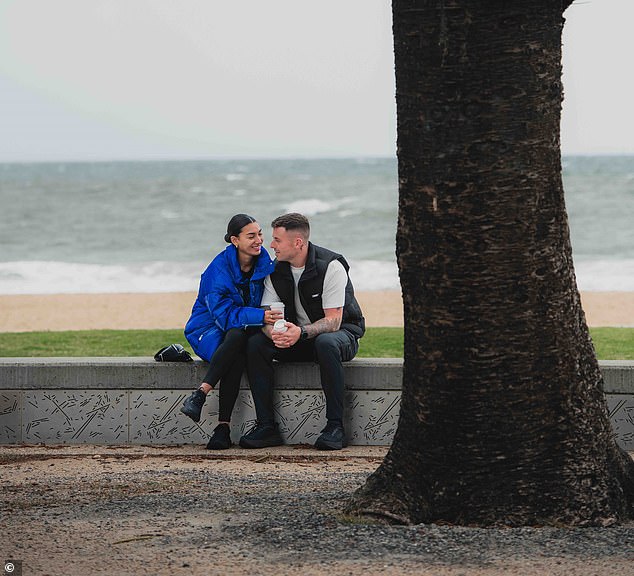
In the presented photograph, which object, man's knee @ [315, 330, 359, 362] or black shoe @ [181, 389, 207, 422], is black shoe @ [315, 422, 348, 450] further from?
black shoe @ [181, 389, 207, 422]

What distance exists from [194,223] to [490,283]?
35154mm

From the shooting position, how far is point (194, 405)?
675 cm

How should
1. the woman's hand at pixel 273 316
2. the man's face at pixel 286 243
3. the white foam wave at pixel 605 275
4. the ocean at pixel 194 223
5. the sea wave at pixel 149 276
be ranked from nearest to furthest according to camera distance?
the woman's hand at pixel 273 316
the man's face at pixel 286 243
the white foam wave at pixel 605 275
the sea wave at pixel 149 276
the ocean at pixel 194 223

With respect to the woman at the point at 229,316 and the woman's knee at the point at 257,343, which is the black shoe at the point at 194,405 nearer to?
the woman at the point at 229,316

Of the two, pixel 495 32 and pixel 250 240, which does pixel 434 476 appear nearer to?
pixel 495 32

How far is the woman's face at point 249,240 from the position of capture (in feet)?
23.0

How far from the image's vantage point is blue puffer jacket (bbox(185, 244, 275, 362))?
698cm

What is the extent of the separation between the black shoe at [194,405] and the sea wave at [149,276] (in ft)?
51.6

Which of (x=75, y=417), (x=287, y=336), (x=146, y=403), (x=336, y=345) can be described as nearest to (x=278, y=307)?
(x=287, y=336)

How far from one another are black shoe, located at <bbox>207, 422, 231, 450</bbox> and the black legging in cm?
5

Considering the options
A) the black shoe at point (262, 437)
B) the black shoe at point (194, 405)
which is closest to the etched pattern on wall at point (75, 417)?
the black shoe at point (194, 405)

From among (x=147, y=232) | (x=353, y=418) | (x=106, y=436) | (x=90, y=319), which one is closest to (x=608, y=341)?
(x=353, y=418)

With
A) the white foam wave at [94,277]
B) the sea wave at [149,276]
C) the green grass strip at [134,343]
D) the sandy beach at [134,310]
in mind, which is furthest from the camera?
the white foam wave at [94,277]

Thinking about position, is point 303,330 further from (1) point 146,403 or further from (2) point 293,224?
(1) point 146,403
